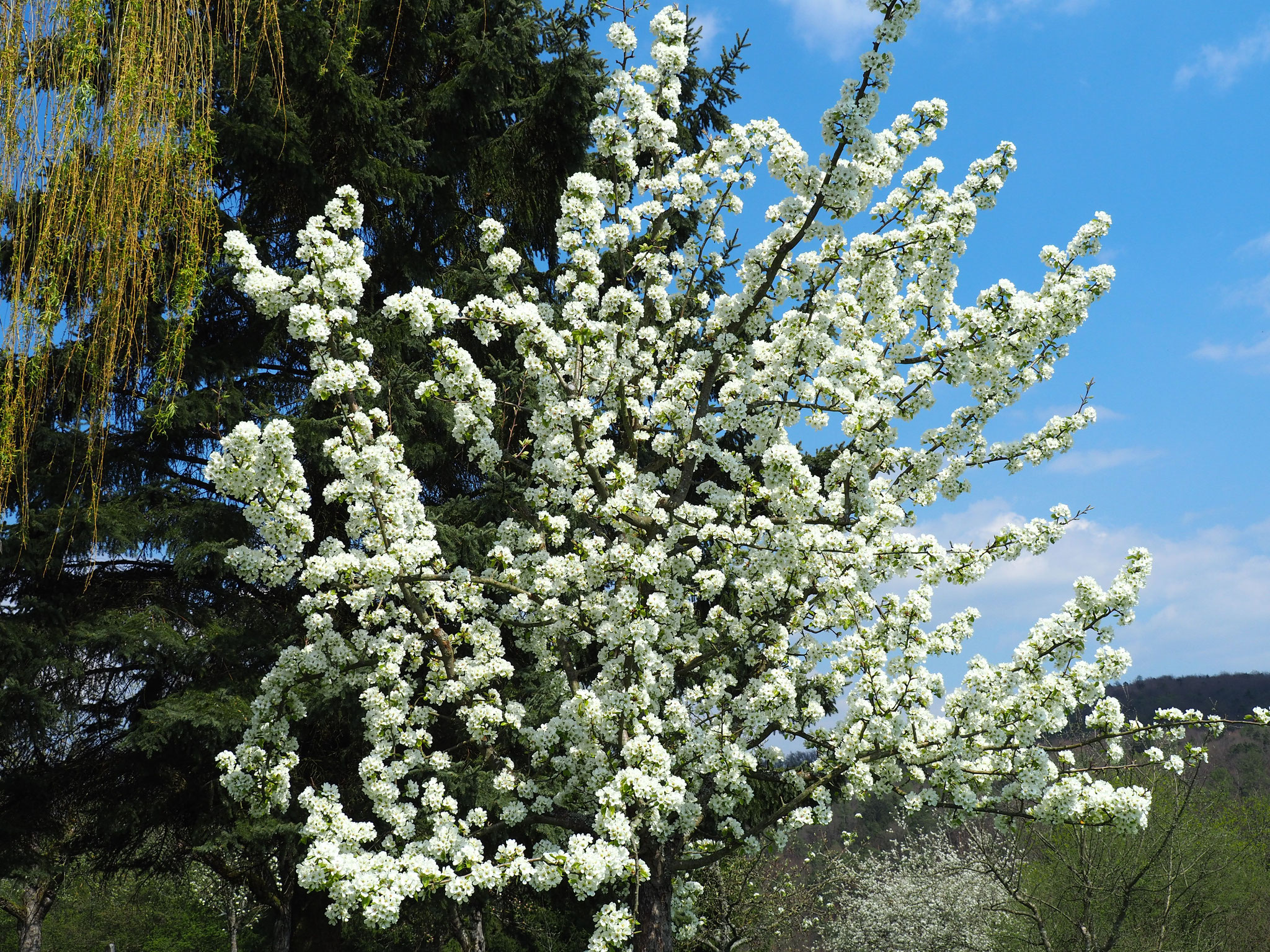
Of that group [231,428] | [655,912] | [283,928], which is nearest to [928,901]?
[283,928]

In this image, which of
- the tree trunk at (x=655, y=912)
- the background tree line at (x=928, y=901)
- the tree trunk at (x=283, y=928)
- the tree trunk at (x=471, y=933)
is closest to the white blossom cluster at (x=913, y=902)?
the background tree line at (x=928, y=901)

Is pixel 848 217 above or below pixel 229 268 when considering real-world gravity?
below

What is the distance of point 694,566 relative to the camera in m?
6.64

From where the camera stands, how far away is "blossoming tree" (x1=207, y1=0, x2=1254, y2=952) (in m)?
5.54

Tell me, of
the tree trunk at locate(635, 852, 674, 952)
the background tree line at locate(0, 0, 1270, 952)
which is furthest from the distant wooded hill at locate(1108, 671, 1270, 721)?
the tree trunk at locate(635, 852, 674, 952)

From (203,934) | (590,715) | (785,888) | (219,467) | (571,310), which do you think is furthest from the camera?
(203,934)

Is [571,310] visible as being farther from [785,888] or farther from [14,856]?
[785,888]

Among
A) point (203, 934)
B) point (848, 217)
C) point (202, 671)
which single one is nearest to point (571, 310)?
point (848, 217)

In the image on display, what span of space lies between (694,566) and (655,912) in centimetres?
237

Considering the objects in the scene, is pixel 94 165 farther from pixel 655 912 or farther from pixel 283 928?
pixel 283 928

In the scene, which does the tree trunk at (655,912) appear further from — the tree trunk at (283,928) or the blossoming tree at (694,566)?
the tree trunk at (283,928)

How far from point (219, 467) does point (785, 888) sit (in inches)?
508

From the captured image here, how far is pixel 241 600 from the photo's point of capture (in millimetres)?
10312

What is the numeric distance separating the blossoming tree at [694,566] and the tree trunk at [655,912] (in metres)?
0.02
